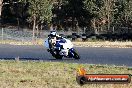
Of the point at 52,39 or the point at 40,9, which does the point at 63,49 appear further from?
the point at 40,9

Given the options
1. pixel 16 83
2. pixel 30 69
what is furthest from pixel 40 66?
pixel 16 83

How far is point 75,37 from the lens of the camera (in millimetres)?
48094

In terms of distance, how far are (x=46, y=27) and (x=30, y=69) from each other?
49.1 m

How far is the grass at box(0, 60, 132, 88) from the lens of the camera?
12.7 m

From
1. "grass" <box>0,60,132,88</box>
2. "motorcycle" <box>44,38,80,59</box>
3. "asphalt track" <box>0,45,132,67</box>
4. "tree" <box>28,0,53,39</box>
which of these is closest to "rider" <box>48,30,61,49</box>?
"motorcycle" <box>44,38,80,59</box>

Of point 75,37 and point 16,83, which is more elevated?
point 16,83

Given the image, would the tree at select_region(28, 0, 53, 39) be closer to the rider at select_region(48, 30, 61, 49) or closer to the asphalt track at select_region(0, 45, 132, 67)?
the asphalt track at select_region(0, 45, 132, 67)

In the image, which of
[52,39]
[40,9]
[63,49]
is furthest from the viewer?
[40,9]

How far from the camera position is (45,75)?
1509cm

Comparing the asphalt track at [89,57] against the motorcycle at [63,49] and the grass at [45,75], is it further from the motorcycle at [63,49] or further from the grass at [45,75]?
the grass at [45,75]

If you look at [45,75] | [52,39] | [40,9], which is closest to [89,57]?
[52,39]

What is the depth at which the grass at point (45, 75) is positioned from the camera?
12.7 metres

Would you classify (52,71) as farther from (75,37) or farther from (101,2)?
(101,2)

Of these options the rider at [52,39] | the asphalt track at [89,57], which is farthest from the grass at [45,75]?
the rider at [52,39]
